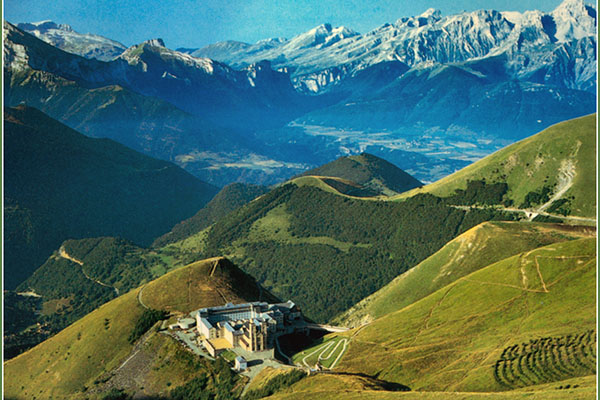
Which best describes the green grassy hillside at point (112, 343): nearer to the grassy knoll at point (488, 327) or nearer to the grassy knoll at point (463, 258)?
the grassy knoll at point (463, 258)

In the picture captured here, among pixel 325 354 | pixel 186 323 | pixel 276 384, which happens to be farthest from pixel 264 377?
pixel 186 323

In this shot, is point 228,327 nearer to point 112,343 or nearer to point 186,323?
point 186,323

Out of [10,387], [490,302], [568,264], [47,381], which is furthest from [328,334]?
[10,387]

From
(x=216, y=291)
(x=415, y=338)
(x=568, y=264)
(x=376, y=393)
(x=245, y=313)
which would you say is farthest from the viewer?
(x=216, y=291)

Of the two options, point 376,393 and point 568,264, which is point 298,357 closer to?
point 376,393

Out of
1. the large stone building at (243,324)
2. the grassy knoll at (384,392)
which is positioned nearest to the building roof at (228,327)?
the large stone building at (243,324)
